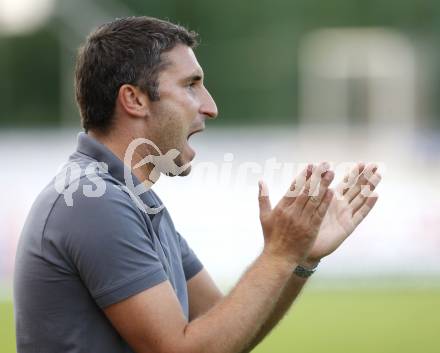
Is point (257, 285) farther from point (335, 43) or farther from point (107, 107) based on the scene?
point (335, 43)

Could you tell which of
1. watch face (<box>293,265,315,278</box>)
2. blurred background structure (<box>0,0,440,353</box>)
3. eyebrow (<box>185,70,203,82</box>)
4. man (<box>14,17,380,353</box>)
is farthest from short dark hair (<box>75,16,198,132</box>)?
blurred background structure (<box>0,0,440,353</box>)

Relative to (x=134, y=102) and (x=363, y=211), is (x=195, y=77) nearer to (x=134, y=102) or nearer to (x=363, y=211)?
(x=134, y=102)

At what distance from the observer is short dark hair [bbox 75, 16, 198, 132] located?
347 cm

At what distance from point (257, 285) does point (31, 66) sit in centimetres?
1488

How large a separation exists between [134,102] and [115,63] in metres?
0.15

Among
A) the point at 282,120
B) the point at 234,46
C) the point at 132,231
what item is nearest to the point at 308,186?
the point at 132,231

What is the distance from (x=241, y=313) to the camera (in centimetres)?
305

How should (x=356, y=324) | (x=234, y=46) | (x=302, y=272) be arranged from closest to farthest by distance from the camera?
(x=302, y=272), (x=356, y=324), (x=234, y=46)

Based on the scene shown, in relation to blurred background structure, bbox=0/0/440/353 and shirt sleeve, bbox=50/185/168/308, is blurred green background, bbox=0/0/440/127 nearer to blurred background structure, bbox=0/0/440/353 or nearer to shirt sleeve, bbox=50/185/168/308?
blurred background structure, bbox=0/0/440/353

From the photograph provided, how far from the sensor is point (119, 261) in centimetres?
304

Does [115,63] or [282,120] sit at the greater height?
[115,63]

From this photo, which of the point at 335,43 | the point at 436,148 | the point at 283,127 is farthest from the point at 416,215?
the point at 335,43

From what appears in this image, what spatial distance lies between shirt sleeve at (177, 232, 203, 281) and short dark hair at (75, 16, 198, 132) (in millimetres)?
614

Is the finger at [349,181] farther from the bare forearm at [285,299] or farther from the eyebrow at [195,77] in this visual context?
the eyebrow at [195,77]
